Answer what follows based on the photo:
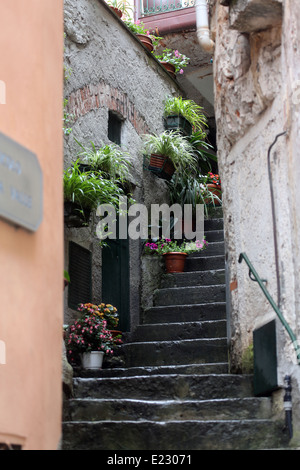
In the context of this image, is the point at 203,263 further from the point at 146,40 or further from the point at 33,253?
the point at 33,253

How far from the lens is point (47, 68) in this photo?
167 inches

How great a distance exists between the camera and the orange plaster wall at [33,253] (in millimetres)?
3498

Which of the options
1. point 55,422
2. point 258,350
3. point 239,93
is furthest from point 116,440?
point 239,93

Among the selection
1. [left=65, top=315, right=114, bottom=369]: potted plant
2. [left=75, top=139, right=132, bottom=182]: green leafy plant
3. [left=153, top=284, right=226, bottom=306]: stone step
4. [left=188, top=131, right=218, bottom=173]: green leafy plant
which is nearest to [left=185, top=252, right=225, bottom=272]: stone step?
[left=153, top=284, right=226, bottom=306]: stone step

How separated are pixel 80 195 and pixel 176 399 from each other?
219cm

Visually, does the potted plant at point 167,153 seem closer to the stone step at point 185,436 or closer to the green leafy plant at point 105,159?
the green leafy plant at point 105,159

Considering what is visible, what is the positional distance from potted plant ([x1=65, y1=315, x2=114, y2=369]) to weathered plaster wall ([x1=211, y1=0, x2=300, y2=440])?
59.7 inches

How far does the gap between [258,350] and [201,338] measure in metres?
1.89

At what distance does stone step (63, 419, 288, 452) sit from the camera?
452cm

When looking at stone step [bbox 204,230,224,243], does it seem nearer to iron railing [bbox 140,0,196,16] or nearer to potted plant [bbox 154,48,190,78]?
potted plant [bbox 154,48,190,78]

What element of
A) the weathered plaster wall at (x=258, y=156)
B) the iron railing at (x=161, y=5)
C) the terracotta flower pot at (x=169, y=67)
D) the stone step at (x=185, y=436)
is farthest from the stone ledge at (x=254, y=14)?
the iron railing at (x=161, y=5)

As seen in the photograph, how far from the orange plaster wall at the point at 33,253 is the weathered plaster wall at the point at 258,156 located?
144cm

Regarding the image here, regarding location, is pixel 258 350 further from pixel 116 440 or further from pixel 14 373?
pixel 14 373

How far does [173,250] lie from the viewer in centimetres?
855
